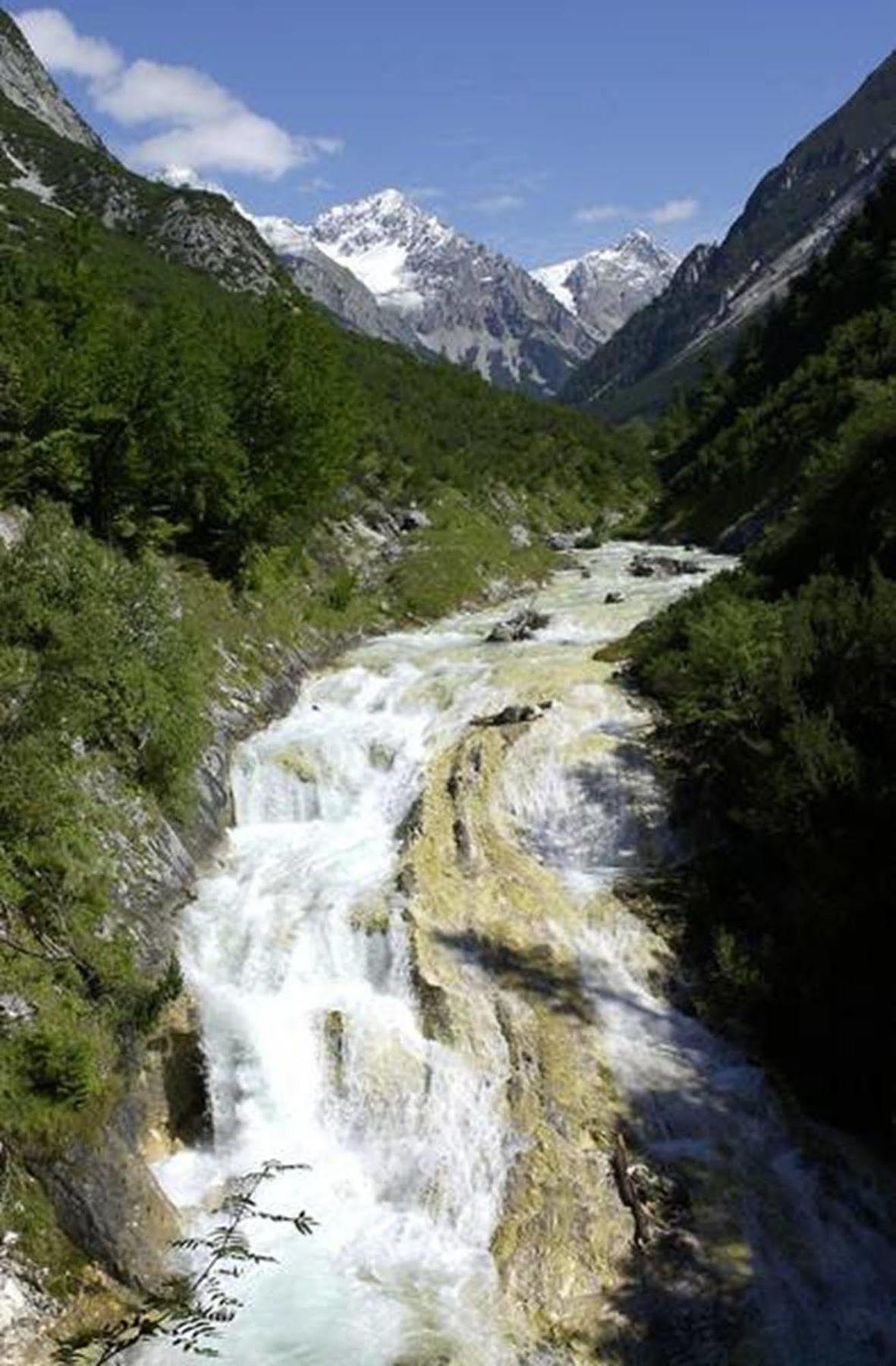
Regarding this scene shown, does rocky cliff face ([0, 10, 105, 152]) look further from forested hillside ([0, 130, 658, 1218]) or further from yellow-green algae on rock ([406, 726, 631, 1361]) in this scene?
yellow-green algae on rock ([406, 726, 631, 1361])

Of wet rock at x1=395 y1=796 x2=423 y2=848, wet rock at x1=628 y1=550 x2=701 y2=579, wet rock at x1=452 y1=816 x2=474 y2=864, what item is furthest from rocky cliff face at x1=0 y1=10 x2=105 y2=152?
wet rock at x1=452 y1=816 x2=474 y2=864

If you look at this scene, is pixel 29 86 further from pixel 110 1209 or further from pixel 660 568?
pixel 110 1209

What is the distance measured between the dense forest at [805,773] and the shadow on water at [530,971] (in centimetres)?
211

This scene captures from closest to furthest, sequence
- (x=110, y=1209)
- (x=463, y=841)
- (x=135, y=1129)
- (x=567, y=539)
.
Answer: (x=110, y=1209) → (x=135, y=1129) → (x=463, y=841) → (x=567, y=539)

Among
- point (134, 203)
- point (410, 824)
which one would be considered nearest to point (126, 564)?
point (410, 824)

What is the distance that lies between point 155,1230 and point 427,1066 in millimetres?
4350

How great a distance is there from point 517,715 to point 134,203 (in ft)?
318

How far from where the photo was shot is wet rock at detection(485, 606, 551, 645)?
33.0 meters

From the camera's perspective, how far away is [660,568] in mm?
43406

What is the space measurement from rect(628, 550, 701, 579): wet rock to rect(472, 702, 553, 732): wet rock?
18.1 metres

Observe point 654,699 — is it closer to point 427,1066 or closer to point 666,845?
point 666,845

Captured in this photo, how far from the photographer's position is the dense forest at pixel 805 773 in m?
16.5

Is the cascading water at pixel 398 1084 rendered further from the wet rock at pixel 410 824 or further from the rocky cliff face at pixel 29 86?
the rocky cliff face at pixel 29 86

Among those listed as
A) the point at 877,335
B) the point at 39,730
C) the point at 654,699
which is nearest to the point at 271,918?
the point at 39,730
